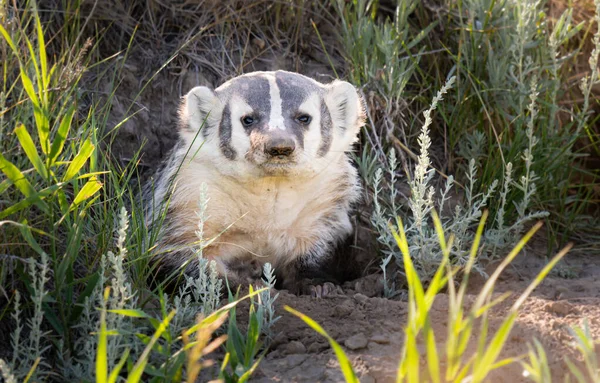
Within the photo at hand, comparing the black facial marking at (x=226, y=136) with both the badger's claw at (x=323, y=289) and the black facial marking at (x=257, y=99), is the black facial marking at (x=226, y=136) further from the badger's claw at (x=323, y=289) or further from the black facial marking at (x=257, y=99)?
the badger's claw at (x=323, y=289)

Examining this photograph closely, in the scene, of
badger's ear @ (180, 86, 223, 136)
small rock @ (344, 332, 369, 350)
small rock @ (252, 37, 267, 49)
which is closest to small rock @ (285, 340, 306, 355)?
small rock @ (344, 332, 369, 350)

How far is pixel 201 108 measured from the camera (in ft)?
10.2

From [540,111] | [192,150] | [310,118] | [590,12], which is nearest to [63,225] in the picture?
[192,150]

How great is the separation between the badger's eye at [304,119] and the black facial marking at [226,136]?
0.26 meters

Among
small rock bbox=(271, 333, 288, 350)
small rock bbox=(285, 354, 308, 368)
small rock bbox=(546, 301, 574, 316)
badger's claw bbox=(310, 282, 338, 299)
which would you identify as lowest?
badger's claw bbox=(310, 282, 338, 299)

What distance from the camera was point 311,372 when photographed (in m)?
2.12

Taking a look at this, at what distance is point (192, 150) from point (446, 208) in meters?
1.15

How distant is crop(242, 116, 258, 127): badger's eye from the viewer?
2.96 meters

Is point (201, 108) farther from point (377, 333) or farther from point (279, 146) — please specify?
point (377, 333)

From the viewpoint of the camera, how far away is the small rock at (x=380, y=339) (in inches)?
88.7

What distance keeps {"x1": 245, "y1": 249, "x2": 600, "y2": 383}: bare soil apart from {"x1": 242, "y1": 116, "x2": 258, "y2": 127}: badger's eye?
2.07 ft

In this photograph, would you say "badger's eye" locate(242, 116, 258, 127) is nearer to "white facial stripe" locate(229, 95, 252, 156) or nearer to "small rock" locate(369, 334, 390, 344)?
"white facial stripe" locate(229, 95, 252, 156)

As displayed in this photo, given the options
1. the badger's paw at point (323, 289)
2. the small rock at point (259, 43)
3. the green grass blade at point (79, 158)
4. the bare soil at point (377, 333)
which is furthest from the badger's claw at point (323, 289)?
the small rock at point (259, 43)

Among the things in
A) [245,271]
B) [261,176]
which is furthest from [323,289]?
[261,176]
